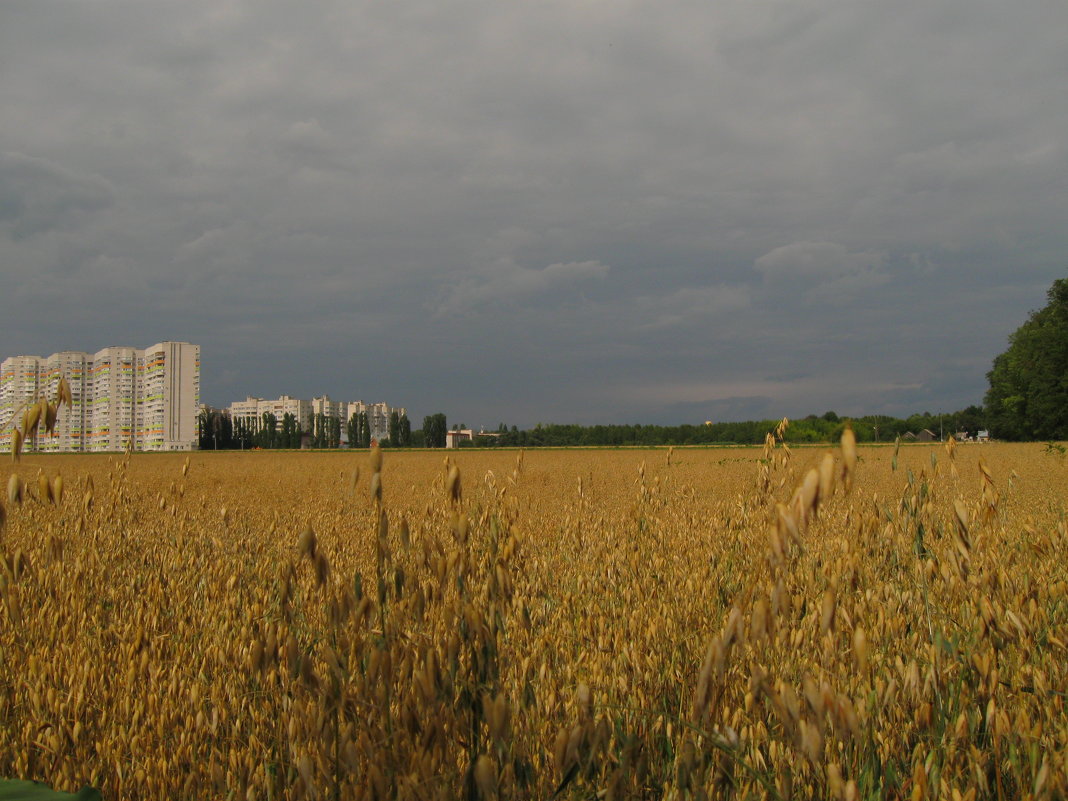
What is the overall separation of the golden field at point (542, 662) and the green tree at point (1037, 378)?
55700 mm

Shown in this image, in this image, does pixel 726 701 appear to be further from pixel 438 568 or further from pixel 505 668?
pixel 438 568

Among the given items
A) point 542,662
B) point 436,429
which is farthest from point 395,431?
point 542,662

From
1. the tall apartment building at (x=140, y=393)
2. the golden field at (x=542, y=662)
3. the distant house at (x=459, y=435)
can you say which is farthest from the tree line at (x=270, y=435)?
the golden field at (x=542, y=662)

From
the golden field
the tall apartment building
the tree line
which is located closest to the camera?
the golden field

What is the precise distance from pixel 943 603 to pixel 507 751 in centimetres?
275

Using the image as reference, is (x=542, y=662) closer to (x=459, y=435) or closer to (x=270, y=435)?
(x=459, y=435)

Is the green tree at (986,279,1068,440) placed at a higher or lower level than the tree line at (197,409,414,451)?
higher

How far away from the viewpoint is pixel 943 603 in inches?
120

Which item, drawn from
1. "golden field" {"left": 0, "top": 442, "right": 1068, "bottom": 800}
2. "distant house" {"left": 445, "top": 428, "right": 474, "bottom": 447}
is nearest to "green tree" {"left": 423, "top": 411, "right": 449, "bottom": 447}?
"distant house" {"left": 445, "top": 428, "right": 474, "bottom": 447}

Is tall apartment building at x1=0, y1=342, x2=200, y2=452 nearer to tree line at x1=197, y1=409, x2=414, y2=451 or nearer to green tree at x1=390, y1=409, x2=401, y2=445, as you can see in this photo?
tree line at x1=197, y1=409, x2=414, y2=451

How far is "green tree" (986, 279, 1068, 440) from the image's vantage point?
47.7 metres

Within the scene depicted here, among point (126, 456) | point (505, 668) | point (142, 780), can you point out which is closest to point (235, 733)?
point (142, 780)

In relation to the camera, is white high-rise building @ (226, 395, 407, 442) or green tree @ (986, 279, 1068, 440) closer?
green tree @ (986, 279, 1068, 440)

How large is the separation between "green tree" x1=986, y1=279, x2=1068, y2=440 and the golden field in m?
55.7
